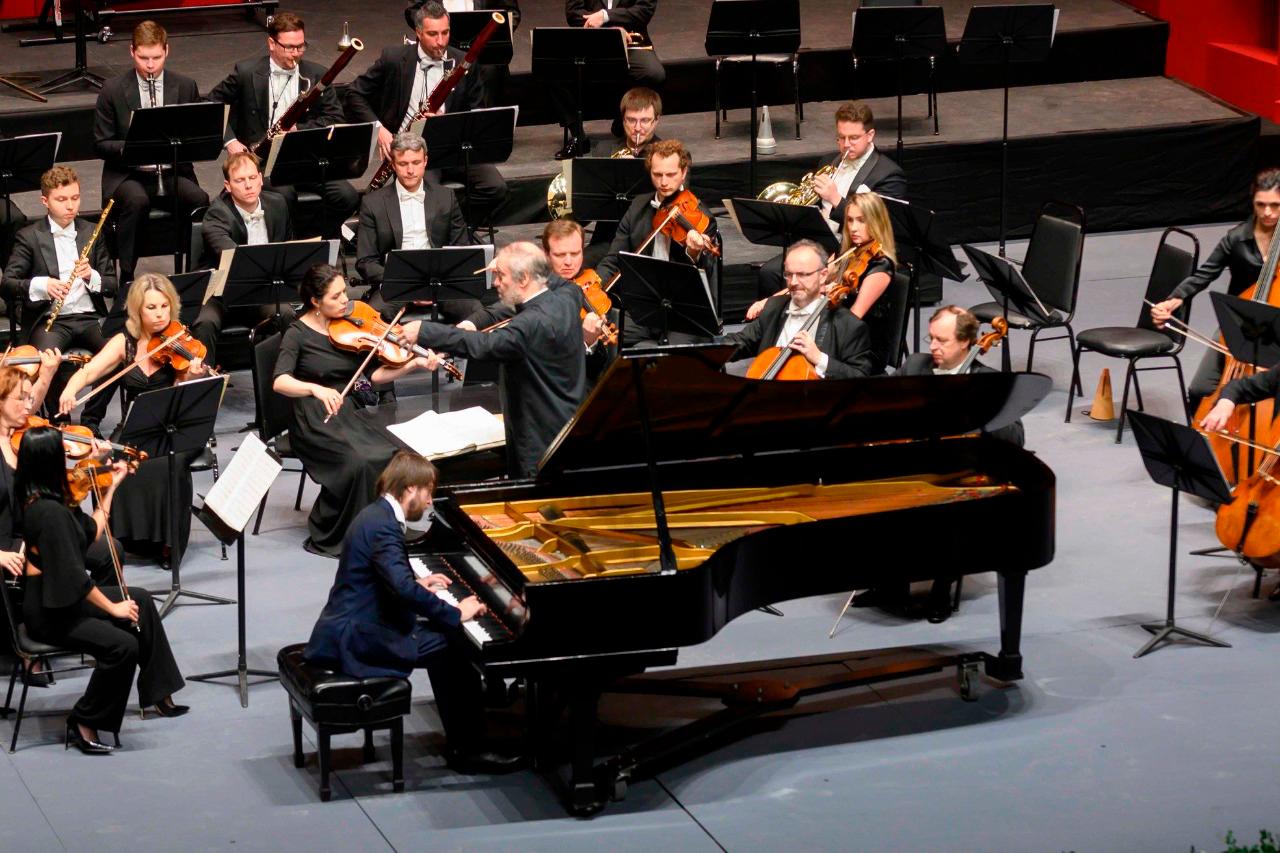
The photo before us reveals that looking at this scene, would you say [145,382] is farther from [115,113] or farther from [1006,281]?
[1006,281]

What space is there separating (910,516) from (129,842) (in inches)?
99.9

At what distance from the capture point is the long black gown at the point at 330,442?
789 centimetres

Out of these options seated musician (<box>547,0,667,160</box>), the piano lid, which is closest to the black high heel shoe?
the piano lid

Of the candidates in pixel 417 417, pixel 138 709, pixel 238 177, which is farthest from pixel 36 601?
pixel 238 177

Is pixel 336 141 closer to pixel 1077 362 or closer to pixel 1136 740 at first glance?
pixel 1077 362

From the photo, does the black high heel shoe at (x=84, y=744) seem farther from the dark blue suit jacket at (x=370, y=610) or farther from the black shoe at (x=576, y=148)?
the black shoe at (x=576, y=148)

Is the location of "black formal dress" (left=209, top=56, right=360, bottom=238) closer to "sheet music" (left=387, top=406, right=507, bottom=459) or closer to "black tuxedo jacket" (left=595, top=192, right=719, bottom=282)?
"black tuxedo jacket" (left=595, top=192, right=719, bottom=282)

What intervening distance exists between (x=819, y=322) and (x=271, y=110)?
142 inches

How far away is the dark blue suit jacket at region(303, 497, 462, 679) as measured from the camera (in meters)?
5.79

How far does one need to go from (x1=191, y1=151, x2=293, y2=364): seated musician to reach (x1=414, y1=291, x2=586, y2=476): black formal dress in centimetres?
223

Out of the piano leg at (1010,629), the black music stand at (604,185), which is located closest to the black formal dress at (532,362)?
the piano leg at (1010,629)

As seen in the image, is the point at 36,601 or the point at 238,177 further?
the point at 238,177

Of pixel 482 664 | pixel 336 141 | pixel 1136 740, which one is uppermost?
pixel 336 141

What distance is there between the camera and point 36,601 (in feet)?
20.0
